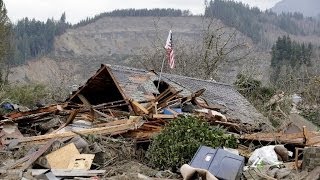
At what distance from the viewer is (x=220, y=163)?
938 centimetres

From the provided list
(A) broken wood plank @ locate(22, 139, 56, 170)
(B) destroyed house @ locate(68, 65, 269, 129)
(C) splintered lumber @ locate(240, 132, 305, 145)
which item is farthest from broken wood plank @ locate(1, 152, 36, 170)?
(C) splintered lumber @ locate(240, 132, 305, 145)

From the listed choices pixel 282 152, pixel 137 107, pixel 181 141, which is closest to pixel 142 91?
pixel 137 107

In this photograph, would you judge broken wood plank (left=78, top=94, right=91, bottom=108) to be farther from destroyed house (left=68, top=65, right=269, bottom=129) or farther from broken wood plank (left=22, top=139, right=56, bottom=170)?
broken wood plank (left=22, top=139, right=56, bottom=170)

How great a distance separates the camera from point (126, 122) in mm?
12570

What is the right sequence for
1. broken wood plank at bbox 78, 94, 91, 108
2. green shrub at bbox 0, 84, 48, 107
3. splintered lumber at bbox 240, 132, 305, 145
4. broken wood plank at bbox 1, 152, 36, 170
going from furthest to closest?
green shrub at bbox 0, 84, 48, 107
broken wood plank at bbox 78, 94, 91, 108
splintered lumber at bbox 240, 132, 305, 145
broken wood plank at bbox 1, 152, 36, 170

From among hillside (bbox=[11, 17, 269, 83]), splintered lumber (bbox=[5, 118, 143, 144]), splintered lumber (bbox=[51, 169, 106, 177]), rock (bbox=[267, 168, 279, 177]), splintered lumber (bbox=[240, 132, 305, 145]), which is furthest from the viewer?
hillside (bbox=[11, 17, 269, 83])

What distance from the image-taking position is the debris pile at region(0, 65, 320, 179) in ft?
33.9

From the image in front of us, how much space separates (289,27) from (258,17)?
1461 centimetres

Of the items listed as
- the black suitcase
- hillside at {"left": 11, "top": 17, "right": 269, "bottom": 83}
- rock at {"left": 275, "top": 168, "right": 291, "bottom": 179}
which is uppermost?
the black suitcase

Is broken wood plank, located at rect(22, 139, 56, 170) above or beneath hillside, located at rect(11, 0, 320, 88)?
above

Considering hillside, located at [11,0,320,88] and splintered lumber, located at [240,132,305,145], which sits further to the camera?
hillside, located at [11,0,320,88]

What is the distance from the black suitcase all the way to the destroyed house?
485 cm

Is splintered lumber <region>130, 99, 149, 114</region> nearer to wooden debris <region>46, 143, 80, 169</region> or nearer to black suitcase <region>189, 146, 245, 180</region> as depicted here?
wooden debris <region>46, 143, 80, 169</region>

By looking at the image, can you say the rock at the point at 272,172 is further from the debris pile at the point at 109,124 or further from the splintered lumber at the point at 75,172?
the splintered lumber at the point at 75,172
